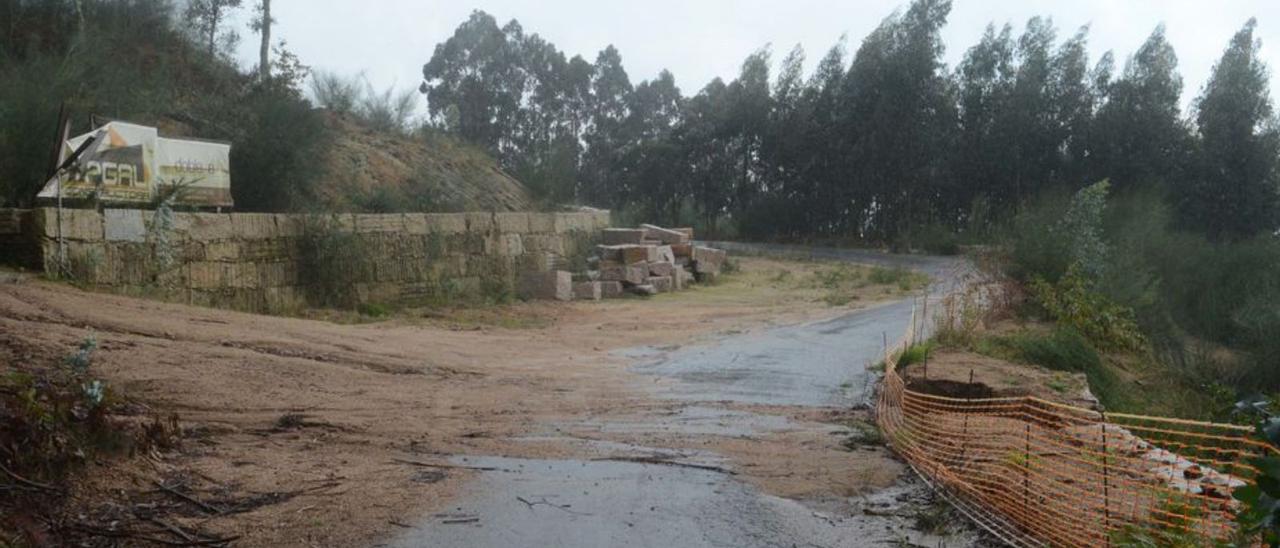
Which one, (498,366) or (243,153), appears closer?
(498,366)

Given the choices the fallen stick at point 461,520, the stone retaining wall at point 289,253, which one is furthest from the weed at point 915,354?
the stone retaining wall at point 289,253

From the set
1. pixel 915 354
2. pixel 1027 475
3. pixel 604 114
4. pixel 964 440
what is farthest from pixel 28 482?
pixel 604 114

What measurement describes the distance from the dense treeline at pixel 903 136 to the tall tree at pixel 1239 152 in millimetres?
53

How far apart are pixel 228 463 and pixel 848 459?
513cm

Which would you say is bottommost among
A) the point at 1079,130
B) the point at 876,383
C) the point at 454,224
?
the point at 876,383

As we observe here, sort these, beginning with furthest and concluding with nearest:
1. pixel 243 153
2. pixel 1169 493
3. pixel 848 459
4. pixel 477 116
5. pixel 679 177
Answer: pixel 477 116 → pixel 679 177 → pixel 243 153 → pixel 848 459 → pixel 1169 493

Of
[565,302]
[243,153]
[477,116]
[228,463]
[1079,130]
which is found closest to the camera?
[228,463]

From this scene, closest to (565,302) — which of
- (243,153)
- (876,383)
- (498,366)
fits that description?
(243,153)

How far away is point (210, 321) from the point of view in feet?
46.0

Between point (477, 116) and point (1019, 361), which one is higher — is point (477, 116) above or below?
above

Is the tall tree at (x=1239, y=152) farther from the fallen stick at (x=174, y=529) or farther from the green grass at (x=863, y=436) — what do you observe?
the fallen stick at (x=174, y=529)

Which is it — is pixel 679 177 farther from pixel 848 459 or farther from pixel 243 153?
pixel 848 459

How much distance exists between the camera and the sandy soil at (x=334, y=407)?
7.01 meters

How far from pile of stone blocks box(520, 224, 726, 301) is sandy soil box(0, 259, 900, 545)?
289 inches
